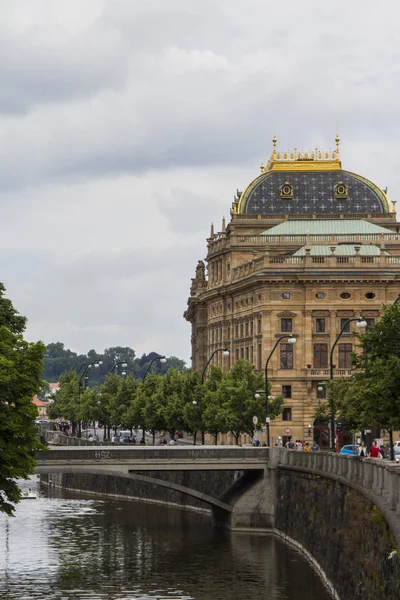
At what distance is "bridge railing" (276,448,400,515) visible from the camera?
57.1 metres

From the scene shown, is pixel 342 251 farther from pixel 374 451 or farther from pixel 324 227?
pixel 374 451

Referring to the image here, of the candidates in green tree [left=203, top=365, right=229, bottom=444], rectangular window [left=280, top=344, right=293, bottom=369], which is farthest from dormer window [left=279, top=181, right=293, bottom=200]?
green tree [left=203, top=365, right=229, bottom=444]

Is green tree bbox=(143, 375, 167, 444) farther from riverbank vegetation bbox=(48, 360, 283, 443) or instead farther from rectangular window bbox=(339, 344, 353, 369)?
rectangular window bbox=(339, 344, 353, 369)

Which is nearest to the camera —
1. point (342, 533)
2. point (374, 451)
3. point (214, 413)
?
point (342, 533)

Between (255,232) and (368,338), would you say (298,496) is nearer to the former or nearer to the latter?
(368,338)

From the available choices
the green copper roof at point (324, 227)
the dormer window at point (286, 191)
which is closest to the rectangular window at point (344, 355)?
the green copper roof at point (324, 227)

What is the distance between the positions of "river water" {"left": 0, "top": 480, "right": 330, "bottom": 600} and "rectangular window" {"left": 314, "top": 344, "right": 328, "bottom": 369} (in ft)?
120

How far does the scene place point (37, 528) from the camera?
115 metres

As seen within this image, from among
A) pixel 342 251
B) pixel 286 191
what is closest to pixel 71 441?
pixel 342 251

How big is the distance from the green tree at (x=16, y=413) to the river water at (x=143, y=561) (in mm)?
6072

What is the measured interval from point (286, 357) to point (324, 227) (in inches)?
884

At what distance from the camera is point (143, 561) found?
94312mm

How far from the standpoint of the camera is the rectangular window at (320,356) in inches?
6250

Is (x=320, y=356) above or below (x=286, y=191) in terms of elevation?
below
